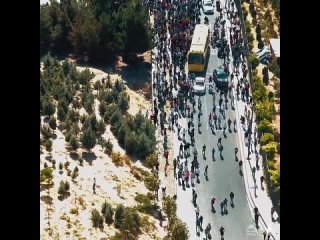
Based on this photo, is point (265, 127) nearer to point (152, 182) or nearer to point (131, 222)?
point (152, 182)

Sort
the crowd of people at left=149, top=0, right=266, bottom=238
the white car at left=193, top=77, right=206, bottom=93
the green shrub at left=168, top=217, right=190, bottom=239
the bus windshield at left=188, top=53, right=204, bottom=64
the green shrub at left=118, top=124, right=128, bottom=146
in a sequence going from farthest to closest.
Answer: the bus windshield at left=188, top=53, right=204, bottom=64 → the white car at left=193, top=77, right=206, bottom=93 → the green shrub at left=118, top=124, right=128, bottom=146 → the crowd of people at left=149, top=0, right=266, bottom=238 → the green shrub at left=168, top=217, right=190, bottom=239

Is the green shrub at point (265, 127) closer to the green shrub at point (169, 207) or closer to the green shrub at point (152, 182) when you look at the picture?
the green shrub at point (152, 182)

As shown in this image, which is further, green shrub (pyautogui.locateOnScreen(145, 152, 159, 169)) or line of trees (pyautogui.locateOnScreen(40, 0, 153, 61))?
line of trees (pyautogui.locateOnScreen(40, 0, 153, 61))

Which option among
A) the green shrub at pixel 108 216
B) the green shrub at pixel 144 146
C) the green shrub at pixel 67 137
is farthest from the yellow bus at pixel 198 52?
the green shrub at pixel 108 216

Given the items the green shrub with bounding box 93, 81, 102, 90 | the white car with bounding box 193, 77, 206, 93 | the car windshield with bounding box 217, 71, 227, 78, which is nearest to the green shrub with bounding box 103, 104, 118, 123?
the green shrub with bounding box 93, 81, 102, 90

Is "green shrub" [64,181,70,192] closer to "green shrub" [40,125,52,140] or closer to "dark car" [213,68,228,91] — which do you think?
"green shrub" [40,125,52,140]

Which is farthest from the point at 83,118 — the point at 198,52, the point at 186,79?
the point at 198,52
